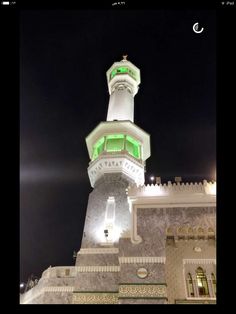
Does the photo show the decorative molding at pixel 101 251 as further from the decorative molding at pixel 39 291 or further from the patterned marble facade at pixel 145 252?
the decorative molding at pixel 39 291

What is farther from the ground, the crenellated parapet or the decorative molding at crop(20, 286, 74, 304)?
the crenellated parapet

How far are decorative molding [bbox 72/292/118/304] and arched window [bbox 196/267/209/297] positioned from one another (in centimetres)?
280

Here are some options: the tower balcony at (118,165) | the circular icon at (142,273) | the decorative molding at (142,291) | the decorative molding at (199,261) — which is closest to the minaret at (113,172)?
the tower balcony at (118,165)

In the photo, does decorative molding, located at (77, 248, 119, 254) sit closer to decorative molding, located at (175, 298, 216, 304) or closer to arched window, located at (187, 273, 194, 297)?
arched window, located at (187, 273, 194, 297)

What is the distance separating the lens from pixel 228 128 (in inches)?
187

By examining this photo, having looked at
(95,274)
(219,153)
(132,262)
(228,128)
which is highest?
(228,128)

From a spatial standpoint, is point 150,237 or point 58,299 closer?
point 150,237

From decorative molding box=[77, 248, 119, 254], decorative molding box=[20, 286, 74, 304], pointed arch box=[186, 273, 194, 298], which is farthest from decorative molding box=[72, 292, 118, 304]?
pointed arch box=[186, 273, 194, 298]

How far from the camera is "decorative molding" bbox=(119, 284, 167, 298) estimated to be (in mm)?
10852

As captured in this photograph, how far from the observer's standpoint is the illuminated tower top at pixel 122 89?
21703mm

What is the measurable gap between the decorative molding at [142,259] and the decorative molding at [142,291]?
0.74m
